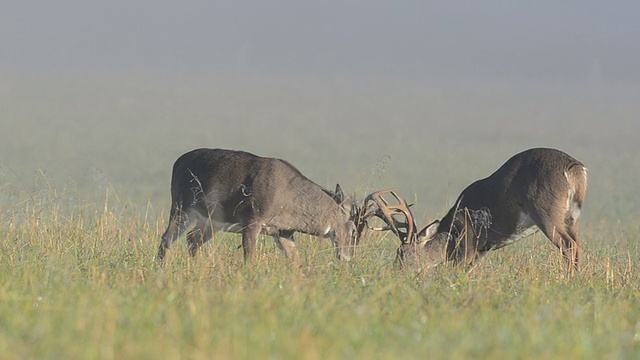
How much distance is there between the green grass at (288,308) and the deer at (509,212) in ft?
4.10

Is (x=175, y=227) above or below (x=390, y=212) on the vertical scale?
below

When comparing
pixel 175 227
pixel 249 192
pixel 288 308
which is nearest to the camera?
pixel 288 308

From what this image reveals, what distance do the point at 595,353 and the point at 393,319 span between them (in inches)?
55.5

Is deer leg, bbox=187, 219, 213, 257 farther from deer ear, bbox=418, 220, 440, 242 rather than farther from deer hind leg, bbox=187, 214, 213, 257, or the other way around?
deer ear, bbox=418, 220, 440, 242

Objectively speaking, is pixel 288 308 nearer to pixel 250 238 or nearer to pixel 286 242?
pixel 250 238

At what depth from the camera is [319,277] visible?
8.47 meters

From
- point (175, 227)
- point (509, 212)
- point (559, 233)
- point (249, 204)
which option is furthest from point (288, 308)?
point (509, 212)

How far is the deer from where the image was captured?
11867mm

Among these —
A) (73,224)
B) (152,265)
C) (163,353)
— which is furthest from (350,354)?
(73,224)

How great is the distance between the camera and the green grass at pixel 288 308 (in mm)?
5285

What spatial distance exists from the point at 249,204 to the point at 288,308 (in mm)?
5384

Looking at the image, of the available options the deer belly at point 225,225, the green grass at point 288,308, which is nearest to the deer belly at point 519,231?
the green grass at point 288,308

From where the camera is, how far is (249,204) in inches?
467

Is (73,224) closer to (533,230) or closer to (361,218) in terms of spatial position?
(361,218)
